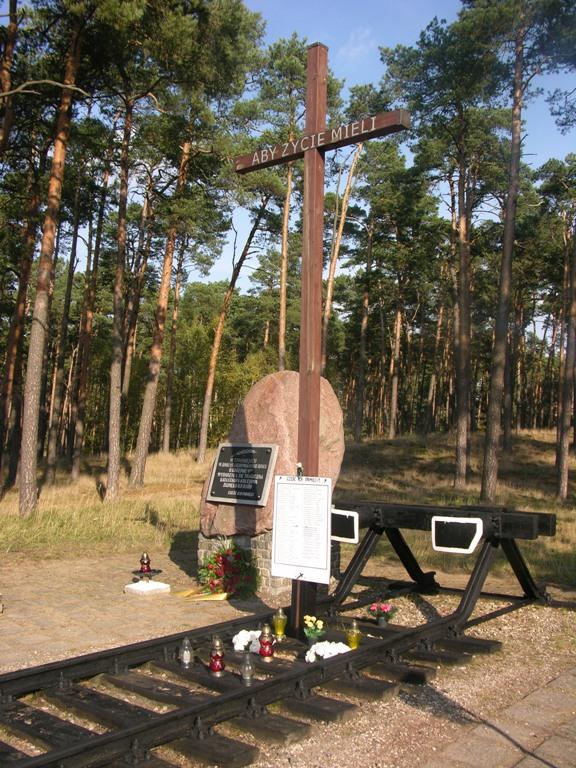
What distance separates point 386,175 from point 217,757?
3101 cm

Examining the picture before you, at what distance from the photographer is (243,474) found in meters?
9.18

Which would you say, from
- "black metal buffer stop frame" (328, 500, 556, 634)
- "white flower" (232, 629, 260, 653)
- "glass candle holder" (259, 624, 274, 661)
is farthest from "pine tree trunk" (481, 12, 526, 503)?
"glass candle holder" (259, 624, 274, 661)

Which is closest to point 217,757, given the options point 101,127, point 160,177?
point 101,127

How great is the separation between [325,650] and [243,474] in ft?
12.2

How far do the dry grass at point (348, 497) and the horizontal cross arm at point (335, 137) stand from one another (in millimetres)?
7625

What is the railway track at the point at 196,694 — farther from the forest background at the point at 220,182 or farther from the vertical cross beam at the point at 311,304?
the forest background at the point at 220,182

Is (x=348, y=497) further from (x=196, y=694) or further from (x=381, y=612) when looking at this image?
(x=196, y=694)

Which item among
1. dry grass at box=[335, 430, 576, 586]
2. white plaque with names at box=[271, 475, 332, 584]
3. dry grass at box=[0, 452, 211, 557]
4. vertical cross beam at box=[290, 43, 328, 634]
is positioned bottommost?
dry grass at box=[0, 452, 211, 557]

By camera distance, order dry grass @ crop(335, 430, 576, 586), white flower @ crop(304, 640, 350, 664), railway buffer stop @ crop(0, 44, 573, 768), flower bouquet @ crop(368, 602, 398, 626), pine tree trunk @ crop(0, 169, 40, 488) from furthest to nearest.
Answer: pine tree trunk @ crop(0, 169, 40, 488)
dry grass @ crop(335, 430, 576, 586)
flower bouquet @ crop(368, 602, 398, 626)
white flower @ crop(304, 640, 350, 664)
railway buffer stop @ crop(0, 44, 573, 768)

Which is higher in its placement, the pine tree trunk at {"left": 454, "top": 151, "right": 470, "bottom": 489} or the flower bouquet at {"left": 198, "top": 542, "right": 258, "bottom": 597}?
the pine tree trunk at {"left": 454, "top": 151, "right": 470, "bottom": 489}

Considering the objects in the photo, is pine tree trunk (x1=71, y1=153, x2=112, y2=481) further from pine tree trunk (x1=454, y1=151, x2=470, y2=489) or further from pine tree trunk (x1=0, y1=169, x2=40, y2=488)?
pine tree trunk (x1=454, y1=151, x2=470, y2=489)

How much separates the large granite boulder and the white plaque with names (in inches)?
103

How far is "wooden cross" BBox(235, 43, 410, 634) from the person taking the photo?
6.35m

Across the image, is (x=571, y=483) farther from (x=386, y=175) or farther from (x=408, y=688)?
(x=408, y=688)
